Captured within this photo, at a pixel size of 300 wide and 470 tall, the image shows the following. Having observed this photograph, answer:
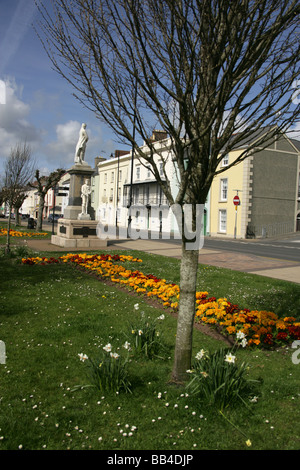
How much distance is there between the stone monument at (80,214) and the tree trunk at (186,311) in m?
14.4

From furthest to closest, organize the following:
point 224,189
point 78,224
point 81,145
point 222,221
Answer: point 222,221, point 224,189, point 81,145, point 78,224

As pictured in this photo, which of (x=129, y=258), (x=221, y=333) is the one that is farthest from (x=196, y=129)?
(x=129, y=258)

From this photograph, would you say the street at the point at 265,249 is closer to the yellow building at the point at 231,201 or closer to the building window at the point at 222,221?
the yellow building at the point at 231,201

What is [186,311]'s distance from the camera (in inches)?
157

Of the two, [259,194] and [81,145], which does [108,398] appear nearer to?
[81,145]

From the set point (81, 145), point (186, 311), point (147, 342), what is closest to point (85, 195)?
Answer: point (81, 145)

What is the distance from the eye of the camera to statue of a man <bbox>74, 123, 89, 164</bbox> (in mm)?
19156

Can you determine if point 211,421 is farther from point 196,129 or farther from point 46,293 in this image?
point 46,293

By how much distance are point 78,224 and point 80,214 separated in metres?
0.60

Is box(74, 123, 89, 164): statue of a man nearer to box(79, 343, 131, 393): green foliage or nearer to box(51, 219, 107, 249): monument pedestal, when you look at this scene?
box(51, 219, 107, 249): monument pedestal

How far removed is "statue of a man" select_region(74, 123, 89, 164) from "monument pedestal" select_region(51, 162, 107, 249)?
0.45 meters
